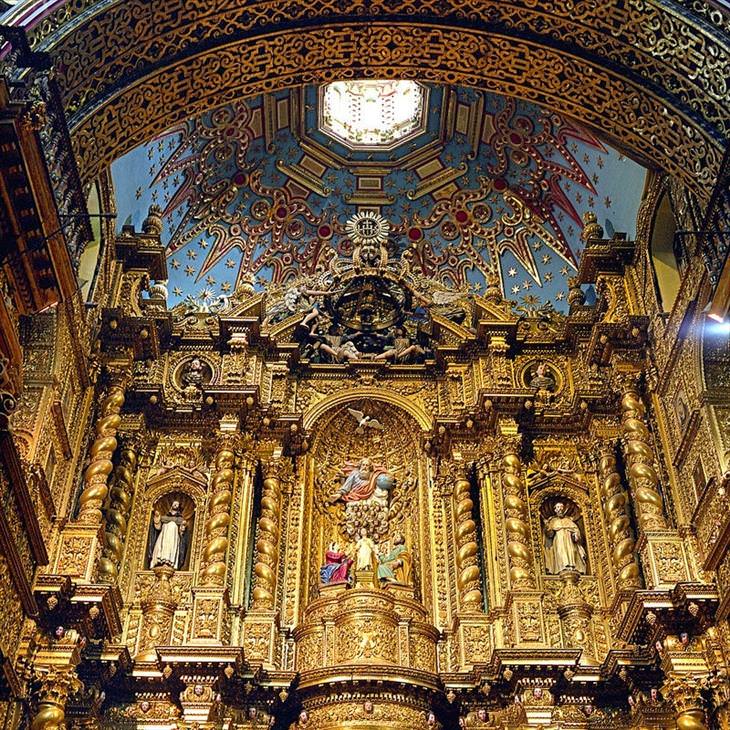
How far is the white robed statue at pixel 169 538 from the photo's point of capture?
14547mm

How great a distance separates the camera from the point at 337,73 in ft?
45.8

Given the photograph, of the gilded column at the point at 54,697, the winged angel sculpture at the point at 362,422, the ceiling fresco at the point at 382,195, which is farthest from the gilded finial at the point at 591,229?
the gilded column at the point at 54,697

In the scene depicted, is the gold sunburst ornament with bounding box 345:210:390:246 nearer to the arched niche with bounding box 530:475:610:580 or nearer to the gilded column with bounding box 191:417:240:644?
the gilded column with bounding box 191:417:240:644

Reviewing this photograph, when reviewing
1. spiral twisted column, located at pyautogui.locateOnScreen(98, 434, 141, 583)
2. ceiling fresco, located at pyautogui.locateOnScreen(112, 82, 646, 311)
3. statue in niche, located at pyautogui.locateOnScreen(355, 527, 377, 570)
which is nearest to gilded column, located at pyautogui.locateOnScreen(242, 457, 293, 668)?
statue in niche, located at pyautogui.locateOnScreen(355, 527, 377, 570)

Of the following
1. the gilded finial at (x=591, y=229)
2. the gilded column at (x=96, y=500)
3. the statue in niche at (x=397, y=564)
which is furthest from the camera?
the gilded finial at (x=591, y=229)

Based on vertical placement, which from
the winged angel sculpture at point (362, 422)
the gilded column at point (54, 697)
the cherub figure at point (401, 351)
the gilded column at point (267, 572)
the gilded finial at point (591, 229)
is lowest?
the gilded column at point (54, 697)

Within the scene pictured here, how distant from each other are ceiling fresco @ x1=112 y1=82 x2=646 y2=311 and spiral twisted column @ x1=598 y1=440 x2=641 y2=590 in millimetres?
3705

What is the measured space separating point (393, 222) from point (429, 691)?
9.12 metres

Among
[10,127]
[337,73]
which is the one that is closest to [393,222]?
[337,73]

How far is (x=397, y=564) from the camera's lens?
15070 millimetres

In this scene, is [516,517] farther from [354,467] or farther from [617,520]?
[354,467]

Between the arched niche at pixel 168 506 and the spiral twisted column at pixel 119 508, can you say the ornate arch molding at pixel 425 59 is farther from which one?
the arched niche at pixel 168 506

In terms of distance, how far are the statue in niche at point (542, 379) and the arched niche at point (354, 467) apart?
79.4 inches

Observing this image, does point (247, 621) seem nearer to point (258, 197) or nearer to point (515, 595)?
point (515, 595)
